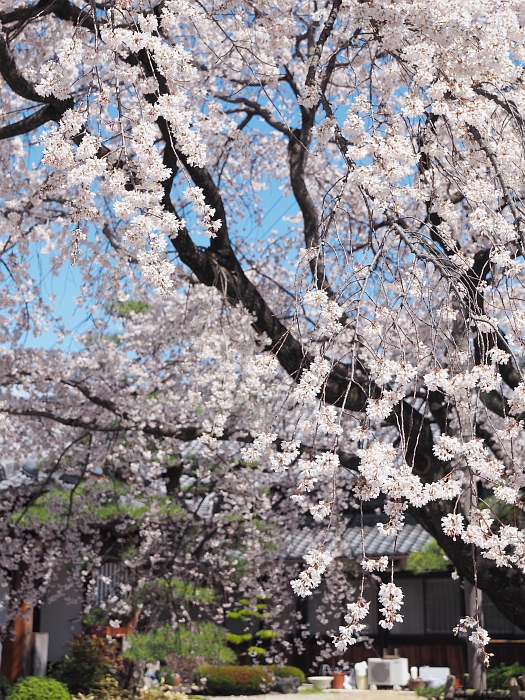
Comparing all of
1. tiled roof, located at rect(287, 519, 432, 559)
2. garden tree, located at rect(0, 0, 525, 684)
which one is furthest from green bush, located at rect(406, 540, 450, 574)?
garden tree, located at rect(0, 0, 525, 684)

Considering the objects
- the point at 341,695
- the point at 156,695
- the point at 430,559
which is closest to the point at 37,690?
the point at 156,695

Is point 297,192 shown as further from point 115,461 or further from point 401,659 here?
point 401,659

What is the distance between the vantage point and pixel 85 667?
1174cm

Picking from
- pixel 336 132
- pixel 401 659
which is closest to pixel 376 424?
pixel 336 132

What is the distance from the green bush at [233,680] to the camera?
14945 millimetres

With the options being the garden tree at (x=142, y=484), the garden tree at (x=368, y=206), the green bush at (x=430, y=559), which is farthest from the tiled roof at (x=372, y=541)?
the garden tree at (x=368, y=206)

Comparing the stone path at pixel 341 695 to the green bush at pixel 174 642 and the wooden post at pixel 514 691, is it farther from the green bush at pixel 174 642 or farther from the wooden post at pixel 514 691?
the wooden post at pixel 514 691

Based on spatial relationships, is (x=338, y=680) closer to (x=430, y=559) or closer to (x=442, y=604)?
(x=442, y=604)

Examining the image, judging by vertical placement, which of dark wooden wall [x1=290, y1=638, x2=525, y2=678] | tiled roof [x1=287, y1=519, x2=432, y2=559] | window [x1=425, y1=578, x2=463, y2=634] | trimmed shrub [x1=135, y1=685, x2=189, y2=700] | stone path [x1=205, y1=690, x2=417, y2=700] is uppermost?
tiled roof [x1=287, y1=519, x2=432, y2=559]

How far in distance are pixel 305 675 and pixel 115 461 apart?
33.5 ft

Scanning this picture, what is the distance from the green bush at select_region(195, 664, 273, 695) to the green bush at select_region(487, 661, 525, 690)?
3967 mm

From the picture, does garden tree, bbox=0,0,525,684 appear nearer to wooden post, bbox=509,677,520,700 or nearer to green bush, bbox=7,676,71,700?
green bush, bbox=7,676,71,700

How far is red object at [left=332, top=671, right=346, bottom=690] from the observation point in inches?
688

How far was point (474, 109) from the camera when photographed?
3670 mm
